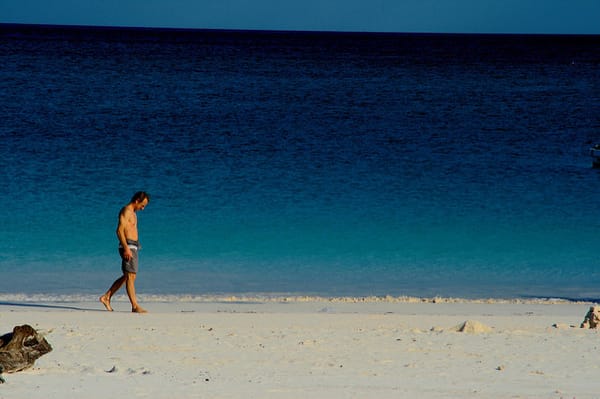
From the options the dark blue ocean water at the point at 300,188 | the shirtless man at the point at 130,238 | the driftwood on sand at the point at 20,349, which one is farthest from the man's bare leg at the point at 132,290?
the driftwood on sand at the point at 20,349

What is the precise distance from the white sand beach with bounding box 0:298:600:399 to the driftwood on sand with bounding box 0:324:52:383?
0.10m

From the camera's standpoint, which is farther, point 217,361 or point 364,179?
point 364,179

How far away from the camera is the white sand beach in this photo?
6809 millimetres

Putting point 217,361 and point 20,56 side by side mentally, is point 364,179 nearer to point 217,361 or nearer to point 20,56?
point 217,361

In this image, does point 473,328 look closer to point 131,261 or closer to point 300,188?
point 131,261

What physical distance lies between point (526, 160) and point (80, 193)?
41.5 ft

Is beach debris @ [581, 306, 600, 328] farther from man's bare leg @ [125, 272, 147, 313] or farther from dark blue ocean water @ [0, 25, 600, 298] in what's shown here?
man's bare leg @ [125, 272, 147, 313]

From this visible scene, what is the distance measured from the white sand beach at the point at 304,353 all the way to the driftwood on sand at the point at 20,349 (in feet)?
0.34

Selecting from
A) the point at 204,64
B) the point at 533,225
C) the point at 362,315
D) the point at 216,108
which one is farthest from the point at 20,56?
the point at 362,315

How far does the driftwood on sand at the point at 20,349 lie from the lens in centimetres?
706

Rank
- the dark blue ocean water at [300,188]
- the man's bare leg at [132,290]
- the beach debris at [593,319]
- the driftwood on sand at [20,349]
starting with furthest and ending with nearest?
the dark blue ocean water at [300,188] < the man's bare leg at [132,290] < the beach debris at [593,319] < the driftwood on sand at [20,349]

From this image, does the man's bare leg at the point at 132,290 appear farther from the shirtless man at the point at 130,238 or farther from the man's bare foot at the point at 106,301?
the man's bare foot at the point at 106,301

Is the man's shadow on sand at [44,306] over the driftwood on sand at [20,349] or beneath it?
over

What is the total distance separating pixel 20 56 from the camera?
2731 inches
